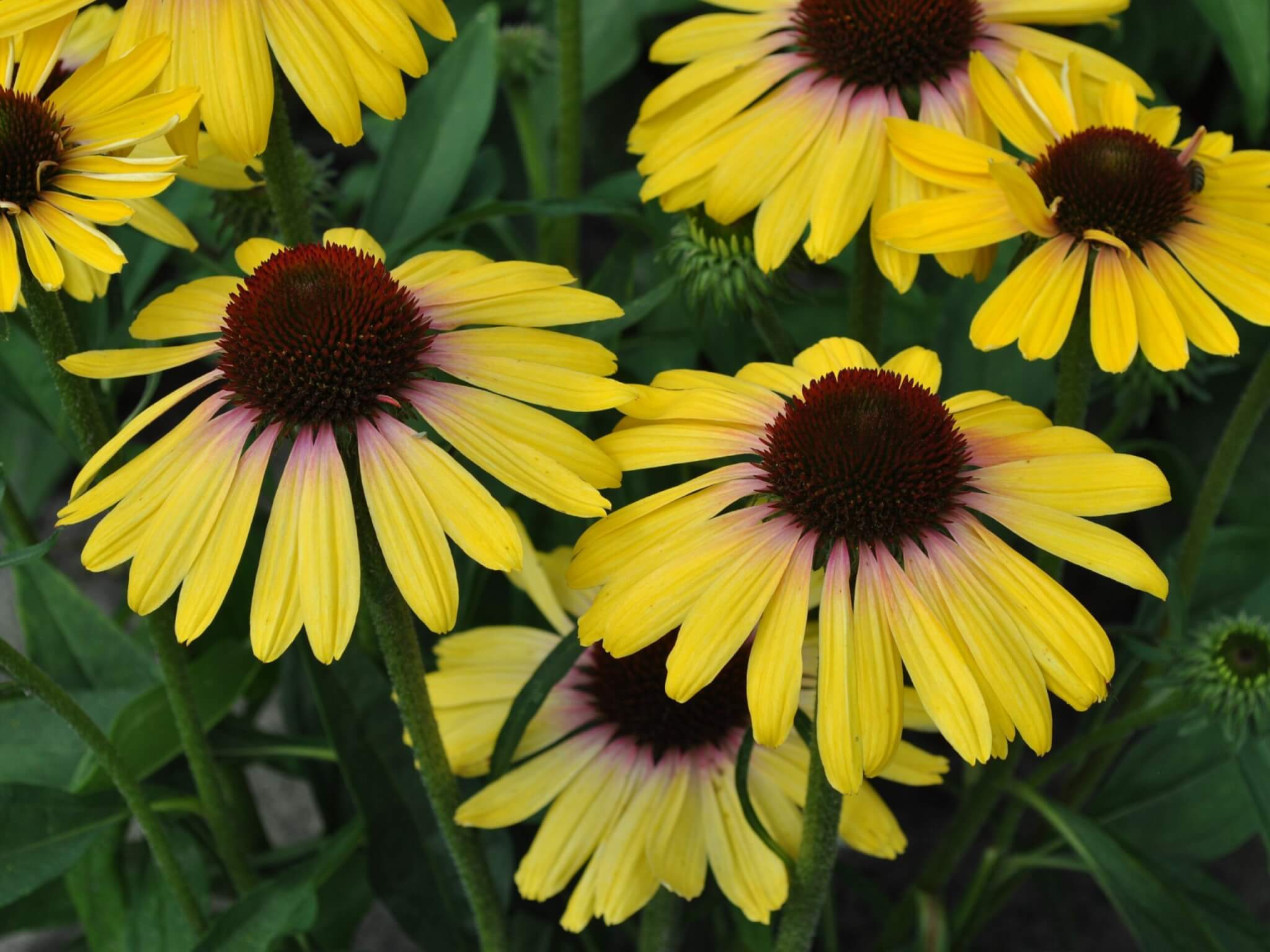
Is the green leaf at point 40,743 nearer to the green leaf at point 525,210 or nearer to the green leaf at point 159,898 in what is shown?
the green leaf at point 159,898

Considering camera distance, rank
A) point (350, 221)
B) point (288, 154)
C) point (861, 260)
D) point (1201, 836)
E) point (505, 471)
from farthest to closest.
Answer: point (350, 221), point (1201, 836), point (861, 260), point (288, 154), point (505, 471)

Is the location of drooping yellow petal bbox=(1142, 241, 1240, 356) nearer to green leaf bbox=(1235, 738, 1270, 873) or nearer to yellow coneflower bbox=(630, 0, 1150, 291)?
yellow coneflower bbox=(630, 0, 1150, 291)

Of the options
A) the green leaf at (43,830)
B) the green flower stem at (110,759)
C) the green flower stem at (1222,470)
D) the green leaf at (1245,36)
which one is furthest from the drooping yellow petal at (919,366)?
the green leaf at (1245,36)

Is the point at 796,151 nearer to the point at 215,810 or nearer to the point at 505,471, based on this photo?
the point at 505,471

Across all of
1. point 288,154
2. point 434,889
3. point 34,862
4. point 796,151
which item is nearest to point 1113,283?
point 796,151

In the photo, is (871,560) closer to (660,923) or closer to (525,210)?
(660,923)
